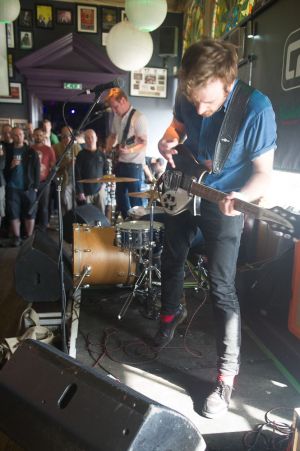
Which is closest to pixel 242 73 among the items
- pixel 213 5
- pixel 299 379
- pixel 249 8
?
pixel 249 8

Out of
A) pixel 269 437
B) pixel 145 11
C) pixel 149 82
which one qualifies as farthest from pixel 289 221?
pixel 149 82

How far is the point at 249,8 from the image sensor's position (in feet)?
12.4

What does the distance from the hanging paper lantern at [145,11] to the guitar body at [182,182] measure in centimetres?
290

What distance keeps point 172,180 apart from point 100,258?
4.20 feet

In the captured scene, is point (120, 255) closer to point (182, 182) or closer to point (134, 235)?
point (134, 235)

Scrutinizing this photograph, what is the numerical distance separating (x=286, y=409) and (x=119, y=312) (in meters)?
1.35

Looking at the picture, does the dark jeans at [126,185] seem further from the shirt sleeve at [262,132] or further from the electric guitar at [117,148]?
the shirt sleeve at [262,132]

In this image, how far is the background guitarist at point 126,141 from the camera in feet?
12.1

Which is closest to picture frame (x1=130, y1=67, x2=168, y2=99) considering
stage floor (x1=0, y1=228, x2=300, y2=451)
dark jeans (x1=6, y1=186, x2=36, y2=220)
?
dark jeans (x1=6, y1=186, x2=36, y2=220)

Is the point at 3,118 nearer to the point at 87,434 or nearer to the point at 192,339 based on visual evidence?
the point at 192,339

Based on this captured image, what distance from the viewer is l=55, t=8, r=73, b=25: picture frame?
671 cm

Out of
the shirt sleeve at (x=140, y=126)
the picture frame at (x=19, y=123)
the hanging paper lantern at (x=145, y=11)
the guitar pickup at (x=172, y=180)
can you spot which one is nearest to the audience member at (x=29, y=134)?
the picture frame at (x=19, y=123)

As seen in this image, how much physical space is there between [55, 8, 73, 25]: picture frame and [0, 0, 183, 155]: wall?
48 mm

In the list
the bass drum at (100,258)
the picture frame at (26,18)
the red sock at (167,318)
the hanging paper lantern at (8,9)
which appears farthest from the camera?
the picture frame at (26,18)
